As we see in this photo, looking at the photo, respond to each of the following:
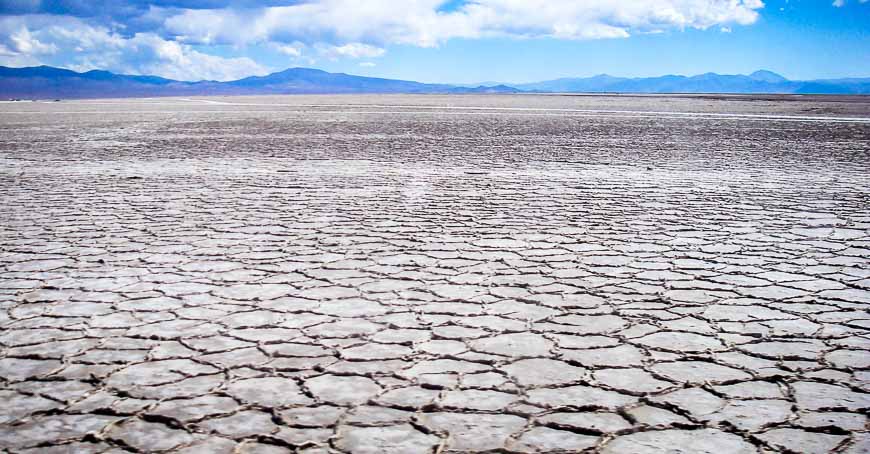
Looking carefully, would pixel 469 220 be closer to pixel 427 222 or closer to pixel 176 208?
pixel 427 222

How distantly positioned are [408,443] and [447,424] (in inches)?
5.9

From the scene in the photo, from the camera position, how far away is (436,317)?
2975mm

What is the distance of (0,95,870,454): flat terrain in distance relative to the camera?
80.6 inches

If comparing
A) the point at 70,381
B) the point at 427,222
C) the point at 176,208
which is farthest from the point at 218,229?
the point at 70,381

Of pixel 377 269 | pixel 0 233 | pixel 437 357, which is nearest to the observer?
pixel 437 357

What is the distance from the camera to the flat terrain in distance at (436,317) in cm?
205

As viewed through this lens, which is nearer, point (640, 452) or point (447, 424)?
point (640, 452)

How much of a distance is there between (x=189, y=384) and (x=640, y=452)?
55.3 inches

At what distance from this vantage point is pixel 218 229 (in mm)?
4777

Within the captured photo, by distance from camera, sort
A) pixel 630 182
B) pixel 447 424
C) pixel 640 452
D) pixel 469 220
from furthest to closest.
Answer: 1. pixel 630 182
2. pixel 469 220
3. pixel 447 424
4. pixel 640 452

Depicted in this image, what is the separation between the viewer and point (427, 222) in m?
5.02

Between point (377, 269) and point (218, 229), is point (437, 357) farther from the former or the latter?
point (218, 229)

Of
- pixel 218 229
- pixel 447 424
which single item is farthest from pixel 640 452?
pixel 218 229

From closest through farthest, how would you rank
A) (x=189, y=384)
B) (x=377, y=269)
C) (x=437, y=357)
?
(x=189, y=384) → (x=437, y=357) → (x=377, y=269)
